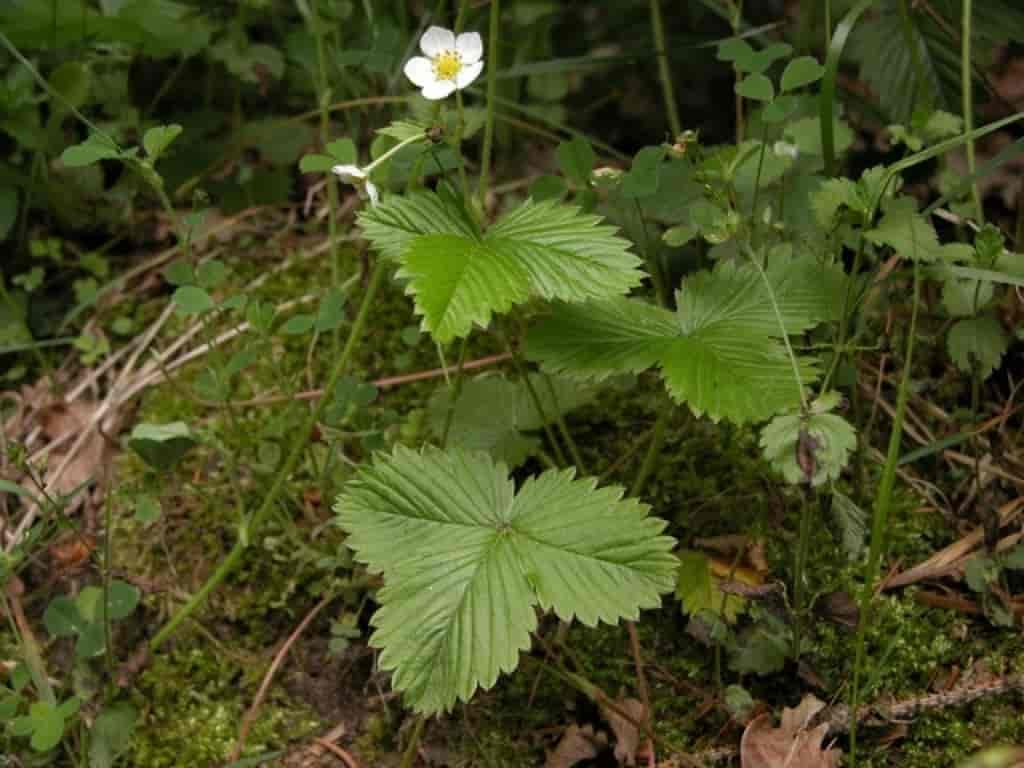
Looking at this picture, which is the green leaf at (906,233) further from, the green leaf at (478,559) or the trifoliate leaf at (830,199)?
the green leaf at (478,559)

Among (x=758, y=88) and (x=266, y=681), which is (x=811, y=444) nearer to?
(x=758, y=88)

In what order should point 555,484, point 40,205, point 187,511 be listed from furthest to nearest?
point 40,205
point 187,511
point 555,484

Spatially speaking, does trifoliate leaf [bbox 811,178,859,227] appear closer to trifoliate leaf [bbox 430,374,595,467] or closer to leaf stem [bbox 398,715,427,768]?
trifoliate leaf [bbox 430,374,595,467]

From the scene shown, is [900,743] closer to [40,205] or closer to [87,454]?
[87,454]

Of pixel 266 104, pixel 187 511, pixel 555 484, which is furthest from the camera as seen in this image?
pixel 266 104

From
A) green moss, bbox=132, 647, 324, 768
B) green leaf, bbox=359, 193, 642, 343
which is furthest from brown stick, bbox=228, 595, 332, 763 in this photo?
green leaf, bbox=359, 193, 642, 343

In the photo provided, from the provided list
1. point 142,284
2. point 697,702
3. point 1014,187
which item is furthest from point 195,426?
point 1014,187
